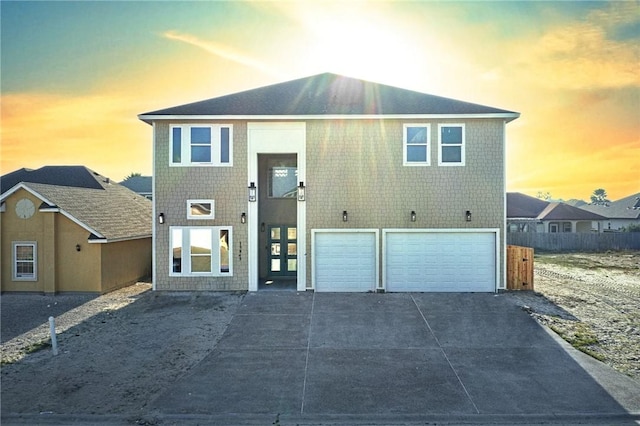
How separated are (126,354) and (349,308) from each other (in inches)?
238

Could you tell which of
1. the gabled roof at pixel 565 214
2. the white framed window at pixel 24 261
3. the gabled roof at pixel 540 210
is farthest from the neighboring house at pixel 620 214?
the white framed window at pixel 24 261

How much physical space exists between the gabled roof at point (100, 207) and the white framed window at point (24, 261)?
163 centimetres

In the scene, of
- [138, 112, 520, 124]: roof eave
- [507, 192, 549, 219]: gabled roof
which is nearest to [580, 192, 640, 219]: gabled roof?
[507, 192, 549, 219]: gabled roof

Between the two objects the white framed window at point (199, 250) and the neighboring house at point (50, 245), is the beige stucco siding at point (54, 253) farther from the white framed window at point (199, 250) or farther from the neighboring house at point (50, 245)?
the white framed window at point (199, 250)

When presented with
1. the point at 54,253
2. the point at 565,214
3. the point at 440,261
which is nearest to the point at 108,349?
the point at 54,253

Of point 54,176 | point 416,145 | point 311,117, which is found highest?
Result: point 311,117

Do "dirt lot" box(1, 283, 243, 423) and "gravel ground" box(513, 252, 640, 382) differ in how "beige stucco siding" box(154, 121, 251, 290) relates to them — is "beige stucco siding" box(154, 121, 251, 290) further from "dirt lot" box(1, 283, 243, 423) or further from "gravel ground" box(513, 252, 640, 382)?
"gravel ground" box(513, 252, 640, 382)

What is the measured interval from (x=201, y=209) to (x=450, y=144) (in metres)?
9.16

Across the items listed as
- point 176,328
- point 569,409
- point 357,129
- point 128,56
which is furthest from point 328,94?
point 569,409

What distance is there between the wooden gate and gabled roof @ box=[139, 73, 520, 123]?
4720mm

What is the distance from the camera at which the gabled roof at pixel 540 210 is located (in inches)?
1326

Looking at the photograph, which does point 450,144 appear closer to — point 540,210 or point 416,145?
point 416,145

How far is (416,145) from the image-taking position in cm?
1333

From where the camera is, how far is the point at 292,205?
1476 centimetres
